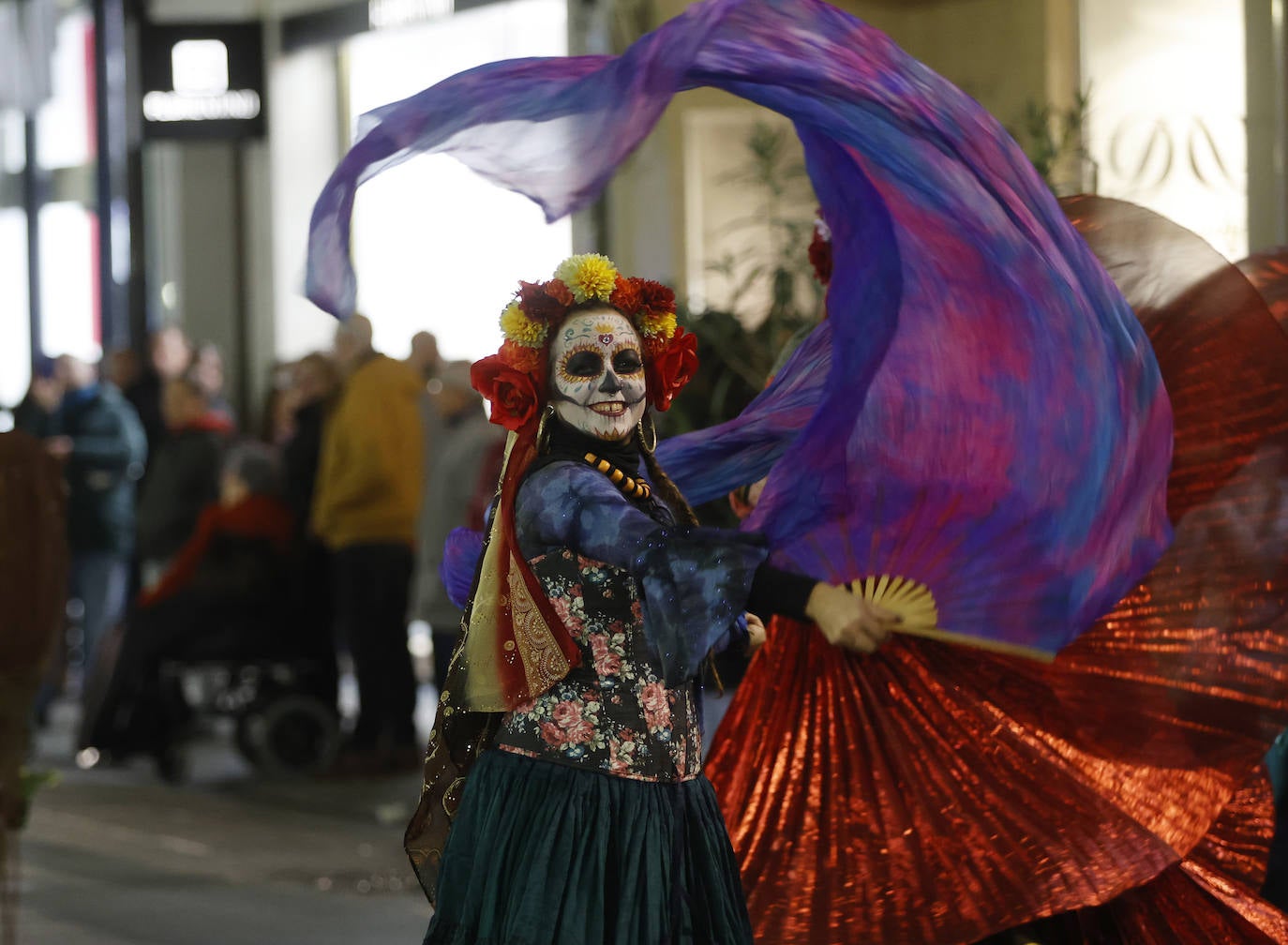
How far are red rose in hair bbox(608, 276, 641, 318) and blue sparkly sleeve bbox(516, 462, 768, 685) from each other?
346 mm

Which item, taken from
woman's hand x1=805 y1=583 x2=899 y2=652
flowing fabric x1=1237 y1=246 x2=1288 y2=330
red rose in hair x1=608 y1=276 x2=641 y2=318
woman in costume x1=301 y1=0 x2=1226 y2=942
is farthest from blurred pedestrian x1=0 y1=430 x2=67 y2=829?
flowing fabric x1=1237 y1=246 x2=1288 y2=330

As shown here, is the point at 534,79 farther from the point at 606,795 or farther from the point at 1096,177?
the point at 1096,177

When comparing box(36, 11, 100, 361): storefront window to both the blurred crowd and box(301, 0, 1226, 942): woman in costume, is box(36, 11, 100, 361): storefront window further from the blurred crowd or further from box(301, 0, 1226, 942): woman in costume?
box(301, 0, 1226, 942): woman in costume

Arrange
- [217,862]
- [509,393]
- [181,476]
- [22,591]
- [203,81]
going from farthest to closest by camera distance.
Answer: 1. [203,81]
2. [181,476]
3. [217,862]
4. [22,591]
5. [509,393]

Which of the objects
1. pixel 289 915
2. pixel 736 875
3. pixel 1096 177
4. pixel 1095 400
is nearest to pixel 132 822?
pixel 289 915

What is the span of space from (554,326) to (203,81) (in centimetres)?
985

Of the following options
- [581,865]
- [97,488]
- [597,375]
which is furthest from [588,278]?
[97,488]

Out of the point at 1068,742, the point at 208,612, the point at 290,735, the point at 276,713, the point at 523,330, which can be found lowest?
the point at 290,735

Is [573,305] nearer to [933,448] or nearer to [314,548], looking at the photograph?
[933,448]

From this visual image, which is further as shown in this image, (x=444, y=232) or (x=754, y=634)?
(x=444, y=232)

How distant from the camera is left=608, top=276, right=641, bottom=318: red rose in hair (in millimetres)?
3242

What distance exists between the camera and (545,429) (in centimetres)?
Result: 321

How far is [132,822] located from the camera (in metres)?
7.48

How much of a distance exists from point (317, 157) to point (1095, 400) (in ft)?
38.2
